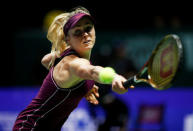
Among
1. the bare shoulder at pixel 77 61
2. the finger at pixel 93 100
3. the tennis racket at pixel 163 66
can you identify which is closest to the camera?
the tennis racket at pixel 163 66

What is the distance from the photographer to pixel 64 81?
427 centimetres

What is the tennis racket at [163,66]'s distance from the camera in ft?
12.1

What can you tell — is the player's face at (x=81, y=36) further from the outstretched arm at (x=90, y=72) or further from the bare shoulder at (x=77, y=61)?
the outstretched arm at (x=90, y=72)

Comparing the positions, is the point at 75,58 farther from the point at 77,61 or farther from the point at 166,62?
the point at 166,62

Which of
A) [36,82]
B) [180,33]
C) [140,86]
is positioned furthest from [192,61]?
[36,82]

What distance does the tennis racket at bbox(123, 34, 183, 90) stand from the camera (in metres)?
3.69

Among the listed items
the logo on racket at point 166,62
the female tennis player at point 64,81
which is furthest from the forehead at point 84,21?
the logo on racket at point 166,62

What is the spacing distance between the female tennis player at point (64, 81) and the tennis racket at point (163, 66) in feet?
1.69

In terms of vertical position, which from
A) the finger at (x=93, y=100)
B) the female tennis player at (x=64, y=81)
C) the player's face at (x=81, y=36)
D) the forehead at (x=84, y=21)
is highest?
the forehead at (x=84, y=21)

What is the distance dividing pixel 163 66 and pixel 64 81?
0.92 metres

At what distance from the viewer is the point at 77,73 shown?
3973mm

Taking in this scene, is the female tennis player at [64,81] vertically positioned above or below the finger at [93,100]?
above

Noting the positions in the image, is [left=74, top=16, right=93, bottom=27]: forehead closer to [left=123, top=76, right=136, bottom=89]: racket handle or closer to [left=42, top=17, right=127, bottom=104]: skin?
[left=42, top=17, right=127, bottom=104]: skin

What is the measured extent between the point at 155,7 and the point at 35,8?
3.20 metres
